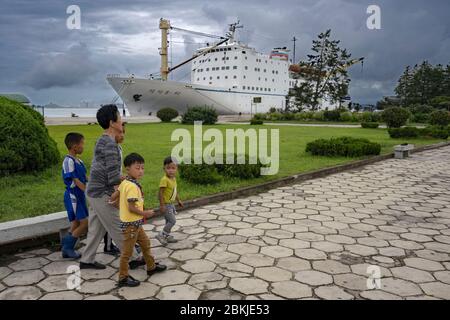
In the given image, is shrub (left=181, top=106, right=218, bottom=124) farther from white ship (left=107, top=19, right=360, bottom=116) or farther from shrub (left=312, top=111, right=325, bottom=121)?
shrub (left=312, top=111, right=325, bottom=121)

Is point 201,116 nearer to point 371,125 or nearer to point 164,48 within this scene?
point 371,125

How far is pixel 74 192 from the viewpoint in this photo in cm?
305

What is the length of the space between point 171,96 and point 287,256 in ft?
111

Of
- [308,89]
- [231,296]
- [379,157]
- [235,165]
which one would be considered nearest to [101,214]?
[231,296]

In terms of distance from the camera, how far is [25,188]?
17.6ft

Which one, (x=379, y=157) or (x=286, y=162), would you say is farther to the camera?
(x=379, y=157)

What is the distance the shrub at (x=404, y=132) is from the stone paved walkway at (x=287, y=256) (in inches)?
421

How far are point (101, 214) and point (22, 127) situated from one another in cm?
391

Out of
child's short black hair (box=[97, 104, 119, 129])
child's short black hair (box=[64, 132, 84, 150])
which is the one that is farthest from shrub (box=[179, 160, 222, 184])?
child's short black hair (box=[97, 104, 119, 129])

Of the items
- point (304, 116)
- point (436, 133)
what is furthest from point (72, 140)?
point (304, 116)

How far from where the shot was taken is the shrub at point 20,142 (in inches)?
220

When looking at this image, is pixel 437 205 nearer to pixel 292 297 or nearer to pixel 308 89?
pixel 292 297

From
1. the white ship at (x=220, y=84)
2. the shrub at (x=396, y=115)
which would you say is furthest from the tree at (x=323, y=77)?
the shrub at (x=396, y=115)

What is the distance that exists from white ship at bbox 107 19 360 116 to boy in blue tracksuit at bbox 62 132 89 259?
3086cm
